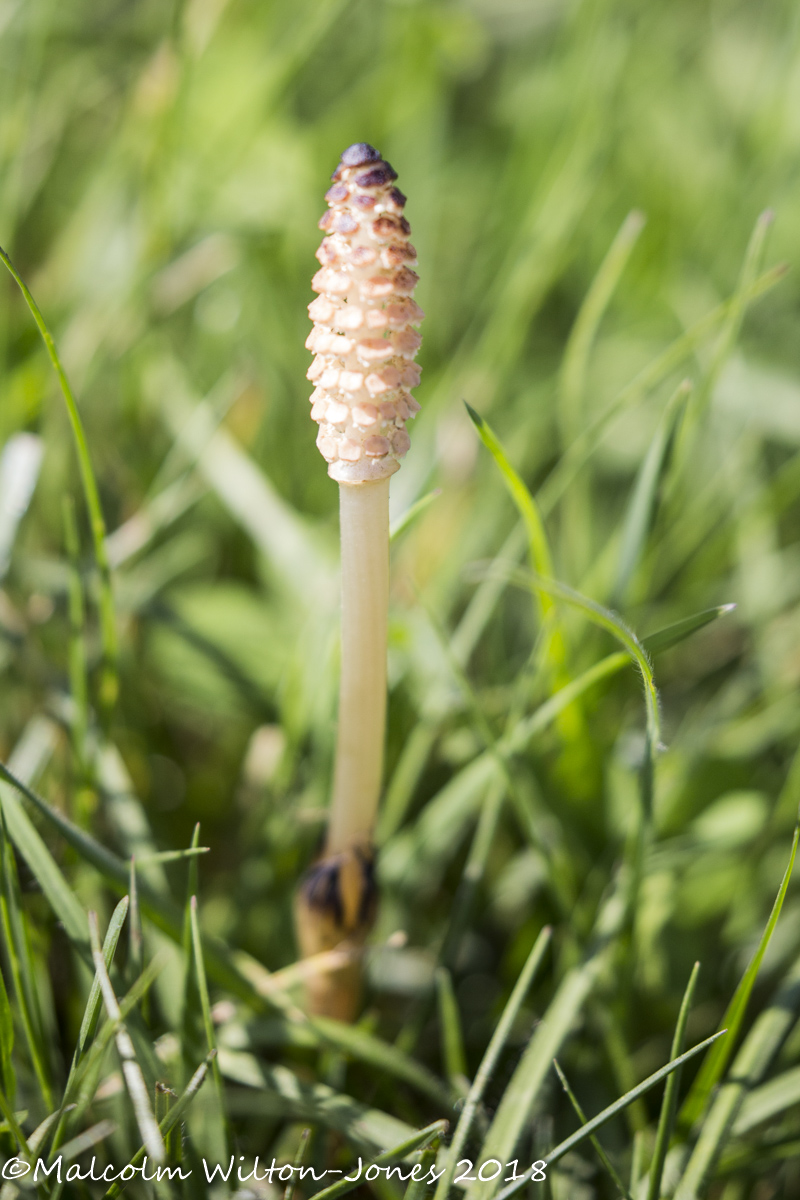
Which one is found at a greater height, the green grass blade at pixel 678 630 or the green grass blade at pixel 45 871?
the green grass blade at pixel 45 871

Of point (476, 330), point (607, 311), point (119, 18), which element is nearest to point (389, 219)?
Result: point (476, 330)

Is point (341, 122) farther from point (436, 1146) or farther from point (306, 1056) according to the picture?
point (436, 1146)

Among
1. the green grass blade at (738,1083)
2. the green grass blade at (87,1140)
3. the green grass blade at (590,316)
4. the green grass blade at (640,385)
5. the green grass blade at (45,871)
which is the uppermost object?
the green grass blade at (590,316)

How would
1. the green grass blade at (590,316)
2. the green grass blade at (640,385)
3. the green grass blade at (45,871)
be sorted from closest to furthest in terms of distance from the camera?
the green grass blade at (45,871), the green grass blade at (640,385), the green grass blade at (590,316)

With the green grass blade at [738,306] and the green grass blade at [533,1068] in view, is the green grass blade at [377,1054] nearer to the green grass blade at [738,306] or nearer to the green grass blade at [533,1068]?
the green grass blade at [533,1068]

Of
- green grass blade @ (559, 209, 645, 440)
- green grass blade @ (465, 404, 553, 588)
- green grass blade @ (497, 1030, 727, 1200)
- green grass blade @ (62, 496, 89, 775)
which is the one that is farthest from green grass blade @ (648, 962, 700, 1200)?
green grass blade @ (559, 209, 645, 440)

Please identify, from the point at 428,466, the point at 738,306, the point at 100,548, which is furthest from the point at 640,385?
the point at 100,548

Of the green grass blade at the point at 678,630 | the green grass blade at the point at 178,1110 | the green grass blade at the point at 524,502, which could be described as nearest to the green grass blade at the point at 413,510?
the green grass blade at the point at 524,502
